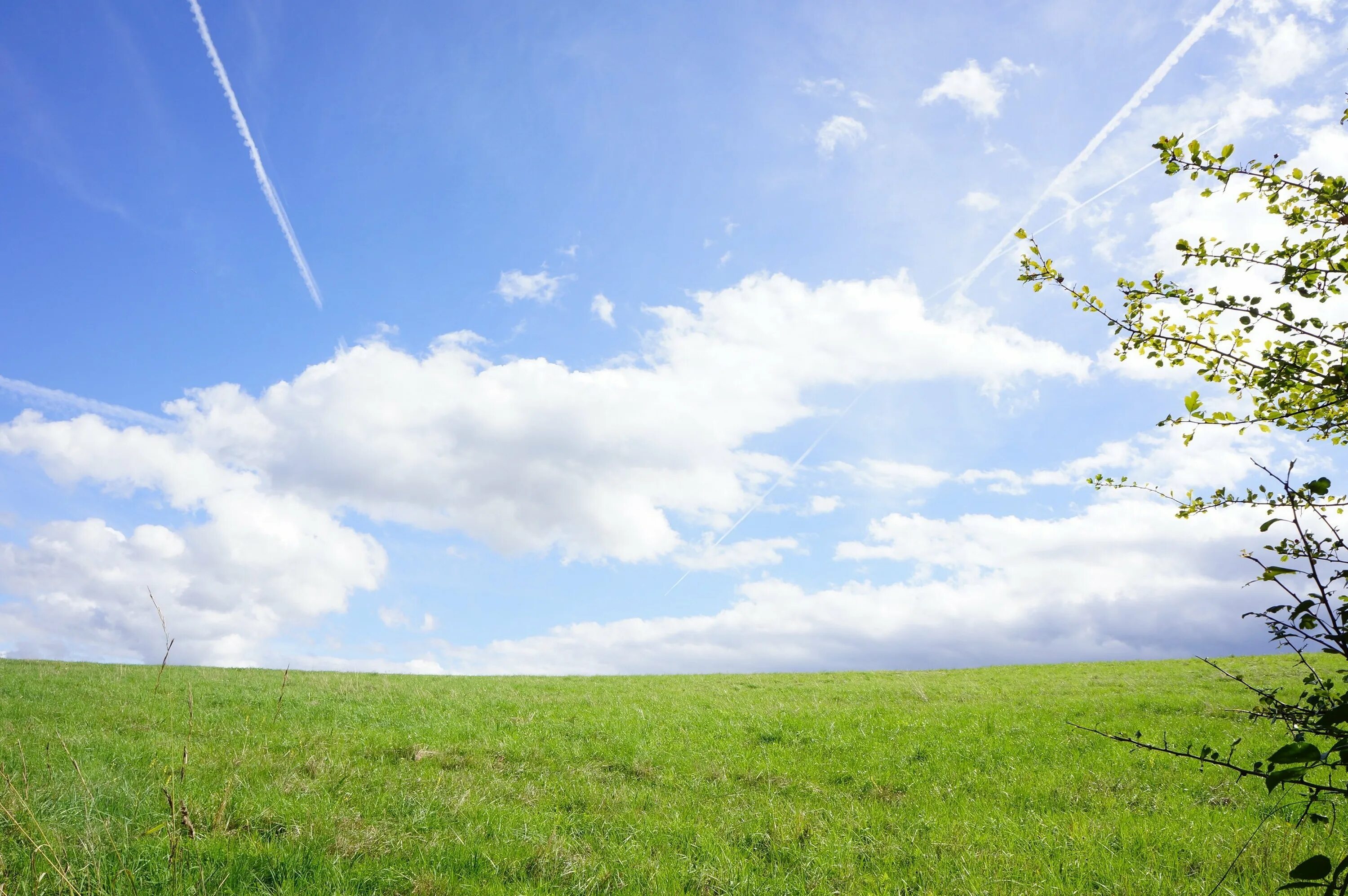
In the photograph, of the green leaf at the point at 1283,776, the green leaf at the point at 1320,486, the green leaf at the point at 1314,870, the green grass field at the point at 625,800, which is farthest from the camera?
the green grass field at the point at 625,800

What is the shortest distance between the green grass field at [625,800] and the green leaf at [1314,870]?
5.72 metres

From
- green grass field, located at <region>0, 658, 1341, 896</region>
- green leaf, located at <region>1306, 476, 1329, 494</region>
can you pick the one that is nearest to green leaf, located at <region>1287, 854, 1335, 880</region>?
green leaf, located at <region>1306, 476, 1329, 494</region>

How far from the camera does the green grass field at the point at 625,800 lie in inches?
283

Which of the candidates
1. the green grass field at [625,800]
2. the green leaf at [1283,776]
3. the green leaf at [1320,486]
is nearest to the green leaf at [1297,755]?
the green leaf at [1283,776]

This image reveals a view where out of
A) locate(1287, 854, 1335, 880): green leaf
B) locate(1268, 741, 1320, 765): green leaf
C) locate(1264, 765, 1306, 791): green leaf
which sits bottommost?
locate(1287, 854, 1335, 880): green leaf

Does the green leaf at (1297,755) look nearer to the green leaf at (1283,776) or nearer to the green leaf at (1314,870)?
the green leaf at (1283,776)

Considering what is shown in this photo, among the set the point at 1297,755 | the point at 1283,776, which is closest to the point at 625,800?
the point at 1283,776

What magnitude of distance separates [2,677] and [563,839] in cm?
2554

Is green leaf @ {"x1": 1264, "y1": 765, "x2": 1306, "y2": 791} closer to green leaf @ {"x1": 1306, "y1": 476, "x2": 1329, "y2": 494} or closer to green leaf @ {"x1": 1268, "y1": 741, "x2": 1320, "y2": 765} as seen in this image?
green leaf @ {"x1": 1268, "y1": 741, "x2": 1320, "y2": 765}

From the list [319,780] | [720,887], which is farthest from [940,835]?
[319,780]

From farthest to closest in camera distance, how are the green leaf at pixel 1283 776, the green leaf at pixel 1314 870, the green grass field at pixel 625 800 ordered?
the green grass field at pixel 625 800
the green leaf at pixel 1283 776
the green leaf at pixel 1314 870

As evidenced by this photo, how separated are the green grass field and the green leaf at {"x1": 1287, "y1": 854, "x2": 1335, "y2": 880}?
572 centimetres

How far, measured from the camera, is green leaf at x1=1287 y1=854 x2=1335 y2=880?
6.97 feet

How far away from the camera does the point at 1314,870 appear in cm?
223
